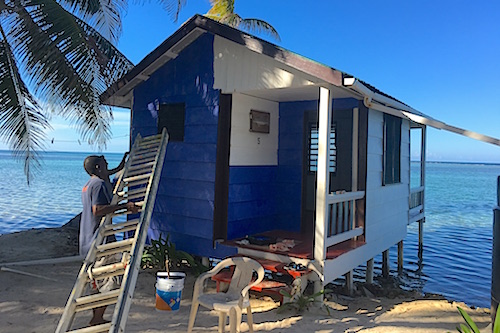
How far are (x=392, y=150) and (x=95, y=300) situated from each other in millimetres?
6561

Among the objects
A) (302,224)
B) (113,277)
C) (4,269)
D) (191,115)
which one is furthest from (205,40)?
(4,269)

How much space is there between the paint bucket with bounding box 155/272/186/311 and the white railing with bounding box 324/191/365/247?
2133 millimetres

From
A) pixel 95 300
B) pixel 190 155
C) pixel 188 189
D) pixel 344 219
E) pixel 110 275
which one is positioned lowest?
pixel 95 300

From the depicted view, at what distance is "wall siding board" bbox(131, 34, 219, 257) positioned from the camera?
6984 mm

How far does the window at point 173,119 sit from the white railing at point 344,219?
2.98 m

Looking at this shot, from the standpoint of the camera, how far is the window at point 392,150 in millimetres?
8016

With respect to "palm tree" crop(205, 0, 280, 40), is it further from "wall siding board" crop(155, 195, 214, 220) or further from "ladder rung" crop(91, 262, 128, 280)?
"ladder rung" crop(91, 262, 128, 280)

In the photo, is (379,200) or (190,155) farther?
(379,200)

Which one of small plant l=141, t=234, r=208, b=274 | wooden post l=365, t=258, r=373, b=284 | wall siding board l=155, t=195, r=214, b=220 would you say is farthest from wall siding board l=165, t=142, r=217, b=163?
wooden post l=365, t=258, r=373, b=284

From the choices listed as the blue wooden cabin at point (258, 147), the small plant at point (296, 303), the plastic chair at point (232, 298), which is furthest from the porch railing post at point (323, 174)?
the plastic chair at point (232, 298)

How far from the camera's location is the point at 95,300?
3.75m

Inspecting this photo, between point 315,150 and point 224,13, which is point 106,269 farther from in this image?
point 224,13

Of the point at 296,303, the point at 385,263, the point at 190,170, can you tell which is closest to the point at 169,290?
the point at 296,303

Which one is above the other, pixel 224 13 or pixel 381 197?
pixel 224 13
